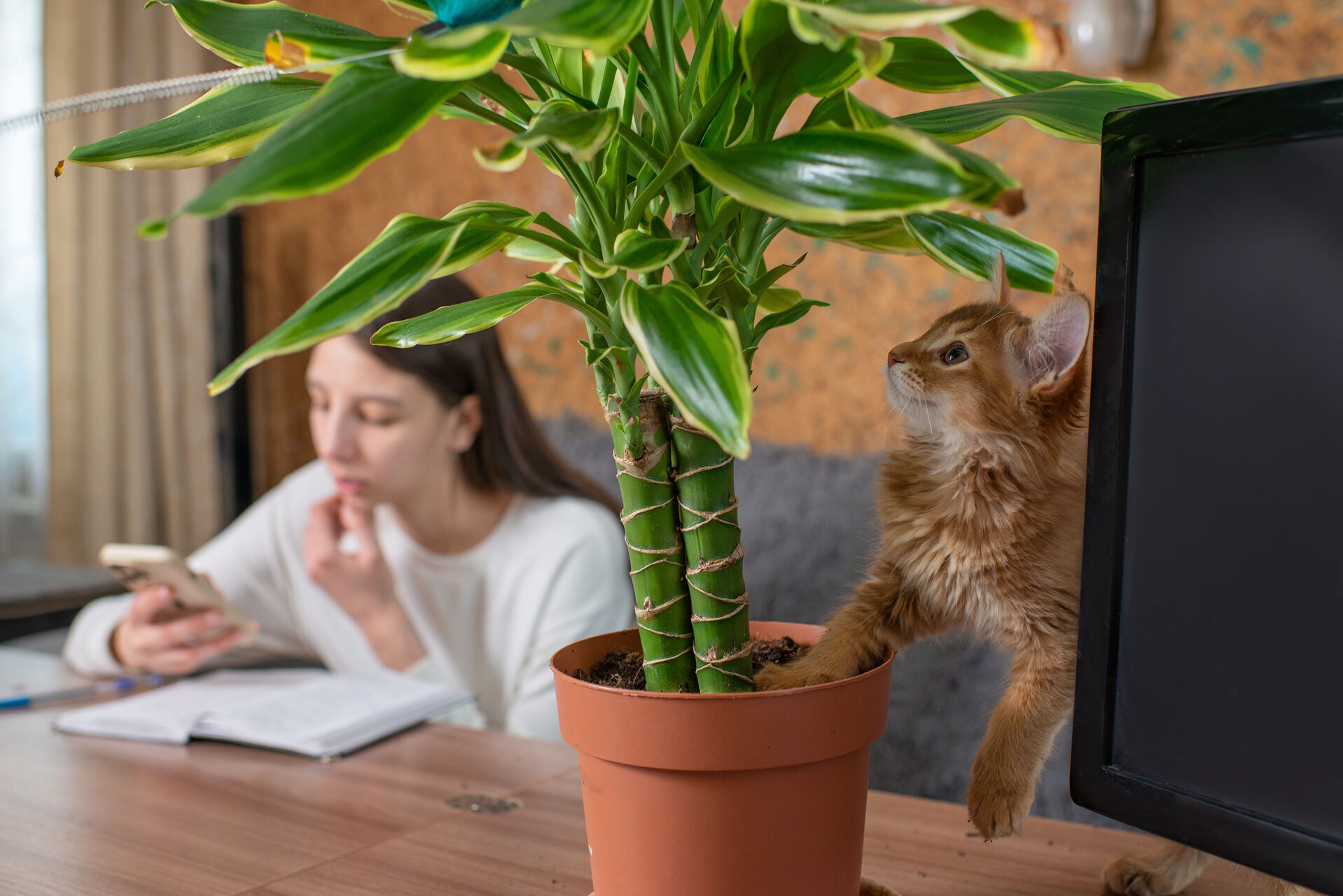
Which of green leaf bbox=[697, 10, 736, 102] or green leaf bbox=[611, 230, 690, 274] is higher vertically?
green leaf bbox=[697, 10, 736, 102]

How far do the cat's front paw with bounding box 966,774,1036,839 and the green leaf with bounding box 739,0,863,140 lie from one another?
0.39m

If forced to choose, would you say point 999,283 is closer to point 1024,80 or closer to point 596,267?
point 1024,80

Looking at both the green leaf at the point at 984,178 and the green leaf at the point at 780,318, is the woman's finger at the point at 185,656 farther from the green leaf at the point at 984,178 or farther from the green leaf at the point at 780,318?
the green leaf at the point at 984,178

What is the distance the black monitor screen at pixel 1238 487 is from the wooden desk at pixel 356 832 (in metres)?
0.30

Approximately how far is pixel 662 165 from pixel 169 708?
96 cm

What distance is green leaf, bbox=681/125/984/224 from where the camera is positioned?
0.40 meters

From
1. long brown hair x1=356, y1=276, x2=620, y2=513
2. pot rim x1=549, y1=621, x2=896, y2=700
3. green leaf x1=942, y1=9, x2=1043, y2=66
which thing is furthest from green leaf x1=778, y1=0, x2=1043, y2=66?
long brown hair x1=356, y1=276, x2=620, y2=513

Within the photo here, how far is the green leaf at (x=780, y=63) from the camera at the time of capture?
1.52ft

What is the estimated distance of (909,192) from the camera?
1.31 ft

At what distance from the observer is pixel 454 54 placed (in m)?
0.39

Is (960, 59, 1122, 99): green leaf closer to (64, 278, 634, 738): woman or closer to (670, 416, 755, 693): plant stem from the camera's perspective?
(670, 416, 755, 693): plant stem

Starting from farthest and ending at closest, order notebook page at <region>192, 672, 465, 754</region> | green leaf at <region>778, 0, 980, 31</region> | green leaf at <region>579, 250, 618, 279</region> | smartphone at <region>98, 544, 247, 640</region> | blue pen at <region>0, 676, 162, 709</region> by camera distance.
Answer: smartphone at <region>98, 544, 247, 640</region> → blue pen at <region>0, 676, 162, 709</region> → notebook page at <region>192, 672, 465, 754</region> → green leaf at <region>579, 250, 618, 279</region> → green leaf at <region>778, 0, 980, 31</region>

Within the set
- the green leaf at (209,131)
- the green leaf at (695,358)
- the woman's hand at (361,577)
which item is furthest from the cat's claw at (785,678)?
the woman's hand at (361,577)

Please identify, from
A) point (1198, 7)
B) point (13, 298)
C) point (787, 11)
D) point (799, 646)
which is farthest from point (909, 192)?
point (13, 298)
